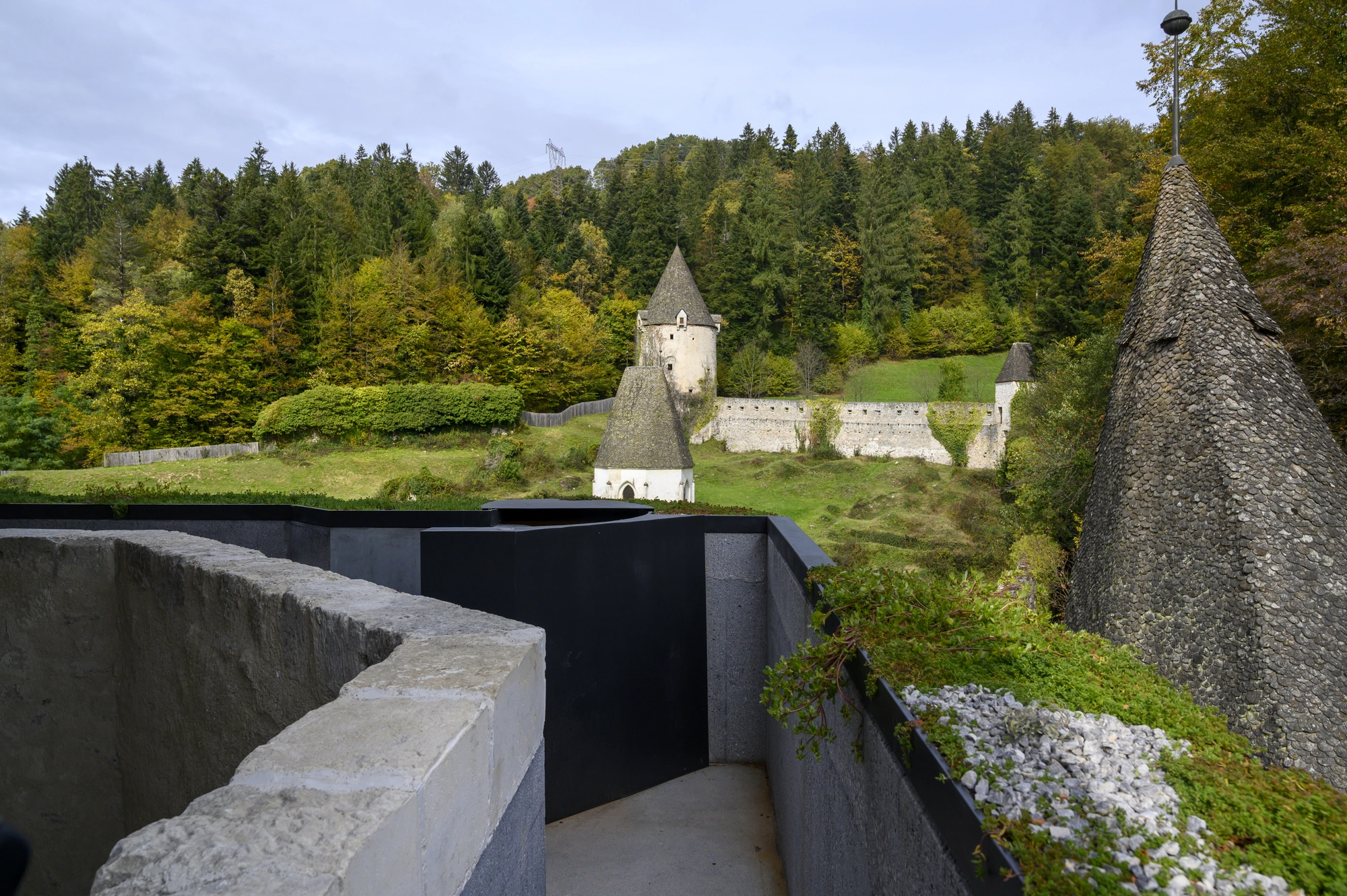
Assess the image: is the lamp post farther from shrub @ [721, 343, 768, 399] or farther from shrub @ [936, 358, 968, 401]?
shrub @ [721, 343, 768, 399]

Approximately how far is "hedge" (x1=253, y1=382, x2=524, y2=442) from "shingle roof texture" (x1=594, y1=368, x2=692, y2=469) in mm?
21433

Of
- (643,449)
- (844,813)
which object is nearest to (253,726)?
(844,813)

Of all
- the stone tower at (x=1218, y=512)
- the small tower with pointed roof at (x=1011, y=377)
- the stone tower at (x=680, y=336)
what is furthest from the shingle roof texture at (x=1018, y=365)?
the stone tower at (x=1218, y=512)

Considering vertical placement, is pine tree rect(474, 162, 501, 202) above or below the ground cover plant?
above

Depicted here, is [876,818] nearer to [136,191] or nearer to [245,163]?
[245,163]

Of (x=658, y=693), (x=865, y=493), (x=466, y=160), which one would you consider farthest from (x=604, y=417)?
(x=466, y=160)

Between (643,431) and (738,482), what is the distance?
18652 mm

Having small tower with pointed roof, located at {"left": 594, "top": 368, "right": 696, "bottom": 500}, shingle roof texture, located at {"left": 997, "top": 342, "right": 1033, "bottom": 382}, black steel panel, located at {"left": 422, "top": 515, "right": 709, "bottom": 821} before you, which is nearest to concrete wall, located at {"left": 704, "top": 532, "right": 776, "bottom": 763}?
black steel panel, located at {"left": 422, "top": 515, "right": 709, "bottom": 821}

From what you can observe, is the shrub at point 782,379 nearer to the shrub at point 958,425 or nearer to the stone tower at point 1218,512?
the shrub at point 958,425

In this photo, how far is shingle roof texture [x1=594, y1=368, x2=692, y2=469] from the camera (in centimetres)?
1805

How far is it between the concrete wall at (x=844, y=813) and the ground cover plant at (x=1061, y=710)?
0.21 meters

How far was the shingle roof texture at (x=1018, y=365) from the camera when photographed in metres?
38.6

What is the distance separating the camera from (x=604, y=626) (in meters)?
6.86

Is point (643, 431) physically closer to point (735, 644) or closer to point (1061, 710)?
point (735, 644)
